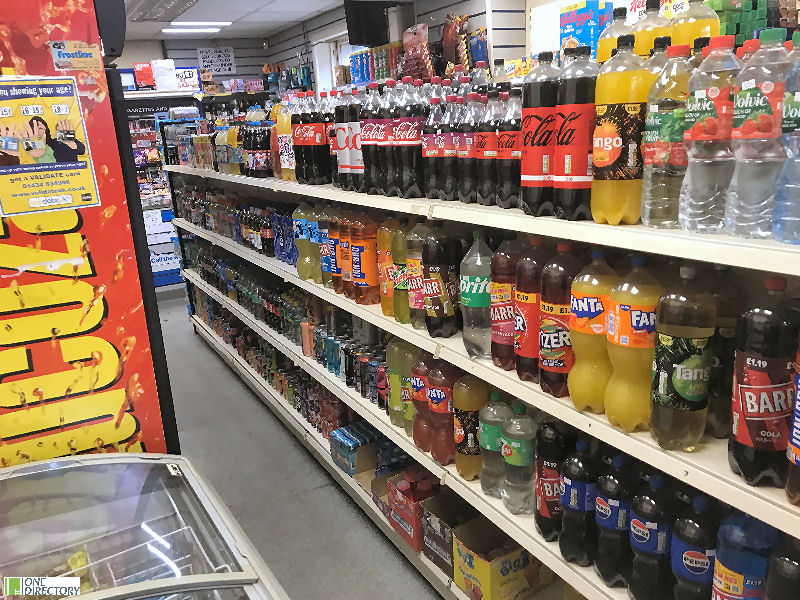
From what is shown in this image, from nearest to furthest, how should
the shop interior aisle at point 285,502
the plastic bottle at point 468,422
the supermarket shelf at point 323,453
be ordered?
the plastic bottle at point 468,422, the supermarket shelf at point 323,453, the shop interior aisle at point 285,502

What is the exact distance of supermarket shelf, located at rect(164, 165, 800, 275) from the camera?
1086mm

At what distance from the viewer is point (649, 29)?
5.20 ft

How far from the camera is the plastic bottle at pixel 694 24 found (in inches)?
59.0

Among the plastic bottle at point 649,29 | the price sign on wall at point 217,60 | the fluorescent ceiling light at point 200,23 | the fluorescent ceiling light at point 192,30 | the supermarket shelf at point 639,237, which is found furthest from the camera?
the price sign on wall at point 217,60

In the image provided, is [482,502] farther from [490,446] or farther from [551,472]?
[551,472]

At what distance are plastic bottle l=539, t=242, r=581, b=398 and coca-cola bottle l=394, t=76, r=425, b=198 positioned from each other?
0.80 m

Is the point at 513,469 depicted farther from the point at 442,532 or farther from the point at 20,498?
the point at 20,498

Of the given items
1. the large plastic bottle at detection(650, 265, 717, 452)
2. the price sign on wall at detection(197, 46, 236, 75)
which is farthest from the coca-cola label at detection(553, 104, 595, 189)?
the price sign on wall at detection(197, 46, 236, 75)

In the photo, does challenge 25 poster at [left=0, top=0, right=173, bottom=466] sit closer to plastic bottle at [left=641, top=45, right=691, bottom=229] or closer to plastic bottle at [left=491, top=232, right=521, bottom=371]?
plastic bottle at [left=491, top=232, right=521, bottom=371]

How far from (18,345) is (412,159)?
59.7 inches

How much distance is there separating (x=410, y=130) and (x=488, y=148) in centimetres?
49

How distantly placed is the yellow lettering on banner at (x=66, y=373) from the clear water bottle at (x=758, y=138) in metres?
1.91

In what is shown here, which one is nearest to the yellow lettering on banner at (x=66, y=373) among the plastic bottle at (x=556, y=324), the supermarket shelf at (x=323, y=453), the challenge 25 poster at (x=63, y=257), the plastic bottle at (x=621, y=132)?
the challenge 25 poster at (x=63, y=257)

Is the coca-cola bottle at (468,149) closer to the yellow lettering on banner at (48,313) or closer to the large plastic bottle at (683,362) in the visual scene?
the large plastic bottle at (683,362)
